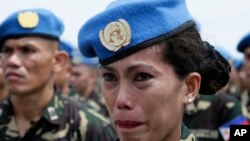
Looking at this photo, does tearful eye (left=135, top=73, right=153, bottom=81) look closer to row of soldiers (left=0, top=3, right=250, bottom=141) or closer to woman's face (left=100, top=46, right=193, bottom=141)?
woman's face (left=100, top=46, right=193, bottom=141)

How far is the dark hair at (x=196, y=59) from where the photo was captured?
2186 mm

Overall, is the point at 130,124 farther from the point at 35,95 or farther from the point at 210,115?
the point at 210,115

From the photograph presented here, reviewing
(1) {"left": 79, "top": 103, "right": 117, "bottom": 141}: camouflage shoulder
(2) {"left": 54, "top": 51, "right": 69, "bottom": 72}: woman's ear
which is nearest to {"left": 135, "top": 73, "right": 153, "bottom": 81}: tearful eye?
(1) {"left": 79, "top": 103, "right": 117, "bottom": 141}: camouflage shoulder

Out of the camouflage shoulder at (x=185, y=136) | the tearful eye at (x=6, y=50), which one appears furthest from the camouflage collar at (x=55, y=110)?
the camouflage shoulder at (x=185, y=136)

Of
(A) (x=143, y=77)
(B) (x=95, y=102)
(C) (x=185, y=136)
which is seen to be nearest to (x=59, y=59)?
(C) (x=185, y=136)

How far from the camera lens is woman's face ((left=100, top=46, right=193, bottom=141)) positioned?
210 centimetres

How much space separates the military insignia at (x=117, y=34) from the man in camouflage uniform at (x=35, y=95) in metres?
1.71

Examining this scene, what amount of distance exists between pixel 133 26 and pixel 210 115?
Answer: 3.67 metres

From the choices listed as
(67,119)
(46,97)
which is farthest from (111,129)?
(46,97)

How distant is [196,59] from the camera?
2266mm

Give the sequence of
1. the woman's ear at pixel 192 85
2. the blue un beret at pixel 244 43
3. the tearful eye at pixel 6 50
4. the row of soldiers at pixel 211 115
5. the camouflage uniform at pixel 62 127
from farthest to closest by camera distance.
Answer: the blue un beret at pixel 244 43 → the row of soldiers at pixel 211 115 → the tearful eye at pixel 6 50 → the camouflage uniform at pixel 62 127 → the woman's ear at pixel 192 85

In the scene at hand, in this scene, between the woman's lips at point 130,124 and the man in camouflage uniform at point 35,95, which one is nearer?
the woman's lips at point 130,124

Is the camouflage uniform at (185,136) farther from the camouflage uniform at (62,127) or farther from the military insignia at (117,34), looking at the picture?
the camouflage uniform at (62,127)

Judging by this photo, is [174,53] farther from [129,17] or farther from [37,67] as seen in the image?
[37,67]
